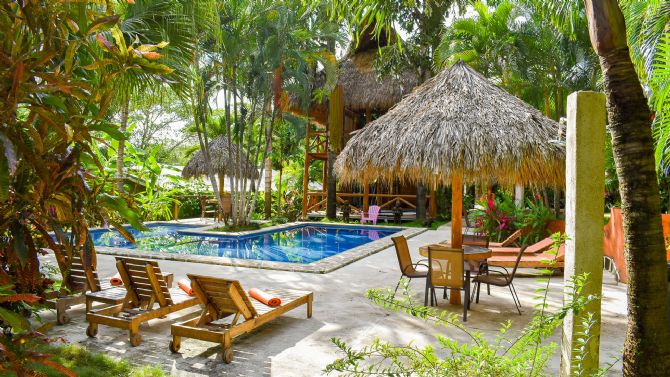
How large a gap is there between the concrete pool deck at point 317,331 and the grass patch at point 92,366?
0.42 feet

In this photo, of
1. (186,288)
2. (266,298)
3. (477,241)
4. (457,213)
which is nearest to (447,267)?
(457,213)

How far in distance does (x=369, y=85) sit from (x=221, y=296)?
14.7 m

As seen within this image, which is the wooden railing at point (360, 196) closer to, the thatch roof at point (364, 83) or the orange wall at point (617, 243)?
the thatch roof at point (364, 83)

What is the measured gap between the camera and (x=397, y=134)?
604 centimetres

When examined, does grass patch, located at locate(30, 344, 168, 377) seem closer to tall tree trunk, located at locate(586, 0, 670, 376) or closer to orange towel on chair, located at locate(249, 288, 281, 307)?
orange towel on chair, located at locate(249, 288, 281, 307)

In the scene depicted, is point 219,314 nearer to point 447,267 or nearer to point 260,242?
point 447,267

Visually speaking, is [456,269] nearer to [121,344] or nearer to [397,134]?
[397,134]

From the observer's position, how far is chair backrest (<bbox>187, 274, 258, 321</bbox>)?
3.84 metres

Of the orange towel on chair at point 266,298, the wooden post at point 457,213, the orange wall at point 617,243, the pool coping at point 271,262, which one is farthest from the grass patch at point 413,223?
the orange towel on chair at point 266,298

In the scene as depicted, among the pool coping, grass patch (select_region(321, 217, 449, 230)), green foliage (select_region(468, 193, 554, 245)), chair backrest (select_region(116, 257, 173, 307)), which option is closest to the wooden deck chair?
chair backrest (select_region(116, 257, 173, 307))

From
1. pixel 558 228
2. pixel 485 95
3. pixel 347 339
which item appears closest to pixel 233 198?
pixel 558 228

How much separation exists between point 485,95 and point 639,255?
4.15 meters

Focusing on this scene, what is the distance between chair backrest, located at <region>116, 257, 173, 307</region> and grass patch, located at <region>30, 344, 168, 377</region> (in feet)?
2.22

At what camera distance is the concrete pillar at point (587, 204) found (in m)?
2.78
